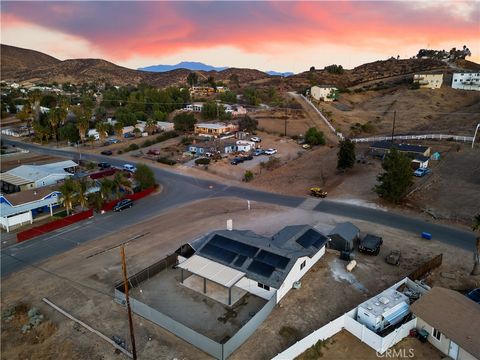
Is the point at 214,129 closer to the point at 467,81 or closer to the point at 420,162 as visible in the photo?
the point at 420,162

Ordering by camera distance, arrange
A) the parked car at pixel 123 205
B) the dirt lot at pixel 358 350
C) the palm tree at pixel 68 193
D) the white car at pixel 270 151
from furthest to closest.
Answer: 1. the white car at pixel 270 151
2. the parked car at pixel 123 205
3. the palm tree at pixel 68 193
4. the dirt lot at pixel 358 350

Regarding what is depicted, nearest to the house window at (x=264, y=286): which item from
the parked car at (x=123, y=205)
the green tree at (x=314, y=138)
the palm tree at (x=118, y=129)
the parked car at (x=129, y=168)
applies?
the parked car at (x=123, y=205)

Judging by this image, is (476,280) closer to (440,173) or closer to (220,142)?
(440,173)

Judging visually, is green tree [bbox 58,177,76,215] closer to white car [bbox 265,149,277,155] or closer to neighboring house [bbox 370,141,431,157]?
white car [bbox 265,149,277,155]

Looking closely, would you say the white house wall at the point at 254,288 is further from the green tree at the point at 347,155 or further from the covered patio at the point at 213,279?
the green tree at the point at 347,155

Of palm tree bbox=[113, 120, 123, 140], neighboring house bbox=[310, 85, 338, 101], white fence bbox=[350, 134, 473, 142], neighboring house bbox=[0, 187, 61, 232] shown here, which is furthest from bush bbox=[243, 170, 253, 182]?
neighboring house bbox=[310, 85, 338, 101]

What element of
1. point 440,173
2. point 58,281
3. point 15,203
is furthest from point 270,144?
point 58,281
